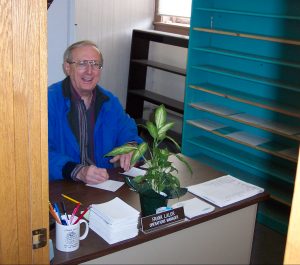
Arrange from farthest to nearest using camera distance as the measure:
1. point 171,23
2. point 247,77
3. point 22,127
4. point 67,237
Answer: point 171,23
point 247,77
point 67,237
point 22,127

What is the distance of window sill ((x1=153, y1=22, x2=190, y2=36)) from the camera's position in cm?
514

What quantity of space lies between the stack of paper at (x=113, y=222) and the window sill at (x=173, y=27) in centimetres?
378

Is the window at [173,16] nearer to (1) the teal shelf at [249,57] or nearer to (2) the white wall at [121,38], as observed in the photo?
(2) the white wall at [121,38]

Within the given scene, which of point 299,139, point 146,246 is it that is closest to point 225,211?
point 146,246

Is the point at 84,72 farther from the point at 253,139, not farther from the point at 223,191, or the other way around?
the point at 253,139

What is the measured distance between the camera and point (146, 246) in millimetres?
1697

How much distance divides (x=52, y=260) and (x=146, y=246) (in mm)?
407

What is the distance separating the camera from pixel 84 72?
2484 mm

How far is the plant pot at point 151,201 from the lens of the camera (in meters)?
1.68

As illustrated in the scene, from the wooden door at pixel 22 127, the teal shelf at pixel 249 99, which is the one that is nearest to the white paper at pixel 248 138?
the teal shelf at pixel 249 99

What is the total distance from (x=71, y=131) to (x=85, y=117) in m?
0.12

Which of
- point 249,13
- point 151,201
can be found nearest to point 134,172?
point 151,201

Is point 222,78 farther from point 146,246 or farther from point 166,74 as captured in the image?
point 146,246

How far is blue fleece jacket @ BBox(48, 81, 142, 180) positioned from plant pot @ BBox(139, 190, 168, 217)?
58 centimetres
